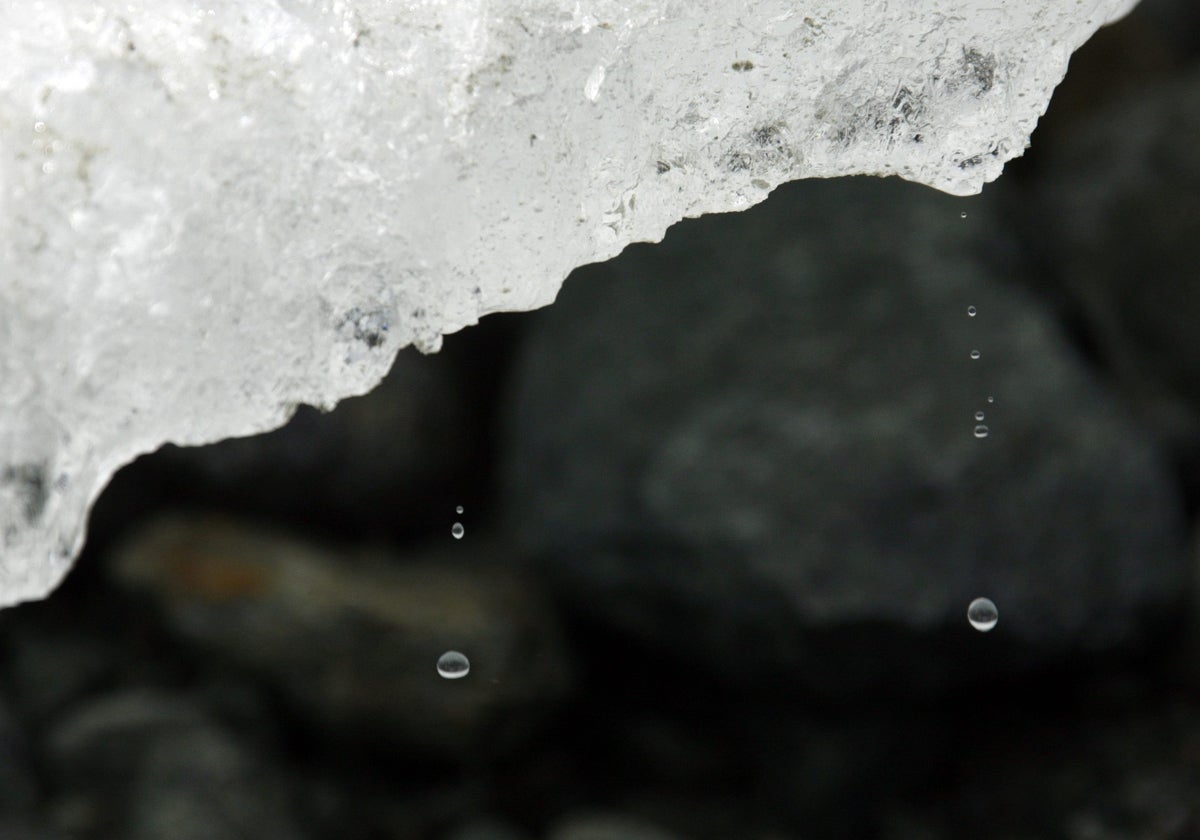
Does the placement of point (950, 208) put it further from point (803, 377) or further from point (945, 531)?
point (945, 531)

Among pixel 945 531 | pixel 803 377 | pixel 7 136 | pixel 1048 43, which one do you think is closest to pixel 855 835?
pixel 945 531

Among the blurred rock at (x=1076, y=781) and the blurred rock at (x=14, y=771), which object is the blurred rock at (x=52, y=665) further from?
the blurred rock at (x=1076, y=781)

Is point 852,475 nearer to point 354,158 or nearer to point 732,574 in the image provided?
point 732,574

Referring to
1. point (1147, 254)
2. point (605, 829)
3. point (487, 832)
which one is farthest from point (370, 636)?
point (1147, 254)


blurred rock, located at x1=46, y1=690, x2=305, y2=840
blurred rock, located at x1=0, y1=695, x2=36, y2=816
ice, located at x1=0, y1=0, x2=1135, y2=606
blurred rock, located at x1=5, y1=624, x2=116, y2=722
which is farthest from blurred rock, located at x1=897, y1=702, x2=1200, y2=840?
ice, located at x1=0, y1=0, x2=1135, y2=606

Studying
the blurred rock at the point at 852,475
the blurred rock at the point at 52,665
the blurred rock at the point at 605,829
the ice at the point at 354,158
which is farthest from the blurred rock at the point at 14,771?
the ice at the point at 354,158
